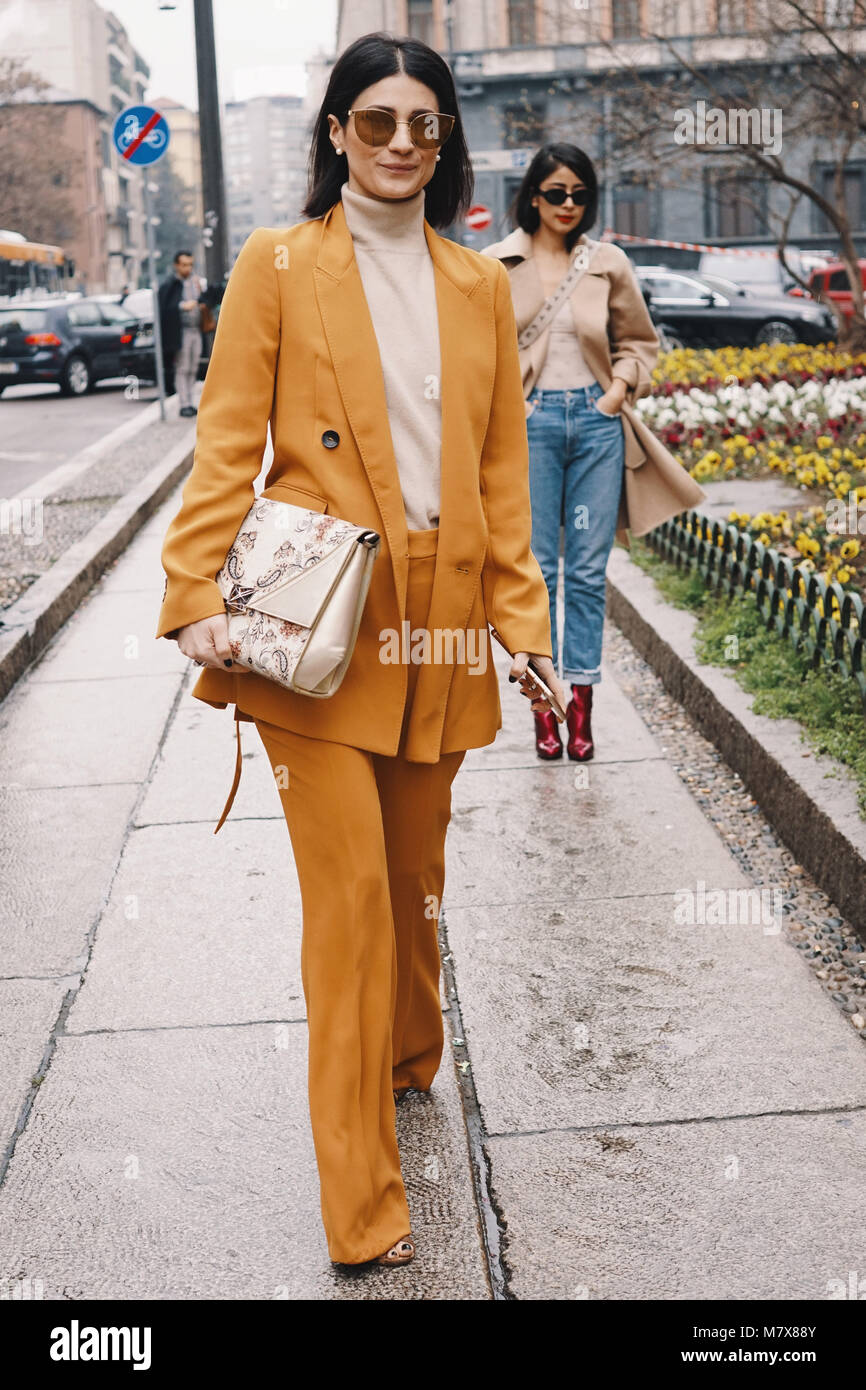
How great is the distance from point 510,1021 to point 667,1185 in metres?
0.73

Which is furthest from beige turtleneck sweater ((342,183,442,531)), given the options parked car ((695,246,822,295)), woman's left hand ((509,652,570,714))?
parked car ((695,246,822,295))

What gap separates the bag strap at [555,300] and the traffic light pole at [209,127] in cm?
1390

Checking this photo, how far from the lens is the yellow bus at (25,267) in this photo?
107ft

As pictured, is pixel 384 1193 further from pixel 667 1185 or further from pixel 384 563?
pixel 384 563

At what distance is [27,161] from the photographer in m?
51.8

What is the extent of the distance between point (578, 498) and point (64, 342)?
19047mm

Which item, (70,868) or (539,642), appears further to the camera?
(70,868)

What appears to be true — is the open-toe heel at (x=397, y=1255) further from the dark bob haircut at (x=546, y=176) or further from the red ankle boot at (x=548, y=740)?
the dark bob haircut at (x=546, y=176)

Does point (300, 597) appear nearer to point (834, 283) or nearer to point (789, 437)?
point (789, 437)

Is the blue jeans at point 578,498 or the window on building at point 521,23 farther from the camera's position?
the window on building at point 521,23

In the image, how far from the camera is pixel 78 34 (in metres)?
90.8

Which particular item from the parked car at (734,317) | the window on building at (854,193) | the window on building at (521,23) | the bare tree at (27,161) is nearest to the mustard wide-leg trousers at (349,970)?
the parked car at (734,317)

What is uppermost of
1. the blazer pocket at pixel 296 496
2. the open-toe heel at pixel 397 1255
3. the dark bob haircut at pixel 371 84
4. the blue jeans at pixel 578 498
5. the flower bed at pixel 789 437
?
the dark bob haircut at pixel 371 84
